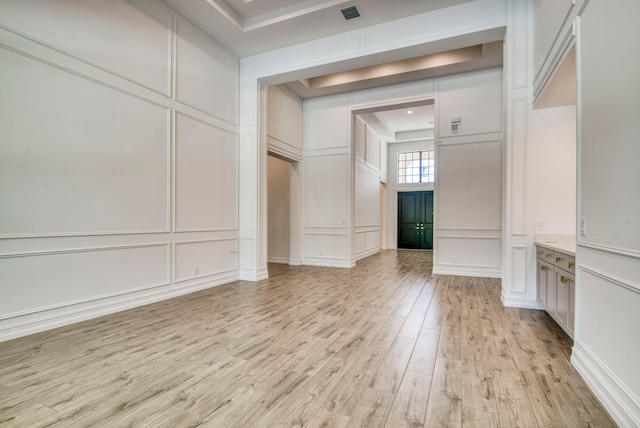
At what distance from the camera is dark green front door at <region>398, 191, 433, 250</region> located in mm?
10547

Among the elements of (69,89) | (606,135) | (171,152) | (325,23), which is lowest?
(606,135)

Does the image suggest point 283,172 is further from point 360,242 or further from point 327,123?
point 360,242

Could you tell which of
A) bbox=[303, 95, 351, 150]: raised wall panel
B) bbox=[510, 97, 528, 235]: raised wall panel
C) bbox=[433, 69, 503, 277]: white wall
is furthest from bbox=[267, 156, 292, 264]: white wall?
bbox=[510, 97, 528, 235]: raised wall panel

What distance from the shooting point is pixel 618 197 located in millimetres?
1699

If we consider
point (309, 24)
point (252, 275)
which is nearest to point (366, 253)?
point (252, 275)

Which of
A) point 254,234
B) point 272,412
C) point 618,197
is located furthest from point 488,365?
point 254,234

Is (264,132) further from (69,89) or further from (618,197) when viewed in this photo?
(618,197)

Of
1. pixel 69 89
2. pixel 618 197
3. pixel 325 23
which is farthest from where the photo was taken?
pixel 325 23

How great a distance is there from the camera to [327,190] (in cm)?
709

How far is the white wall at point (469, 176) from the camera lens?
5742 millimetres

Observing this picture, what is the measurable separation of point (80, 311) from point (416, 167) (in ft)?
32.5

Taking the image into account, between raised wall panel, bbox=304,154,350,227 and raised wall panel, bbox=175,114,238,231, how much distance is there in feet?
7.38

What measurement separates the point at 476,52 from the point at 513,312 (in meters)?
4.41

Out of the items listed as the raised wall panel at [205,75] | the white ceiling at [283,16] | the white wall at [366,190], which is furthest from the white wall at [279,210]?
the white ceiling at [283,16]
